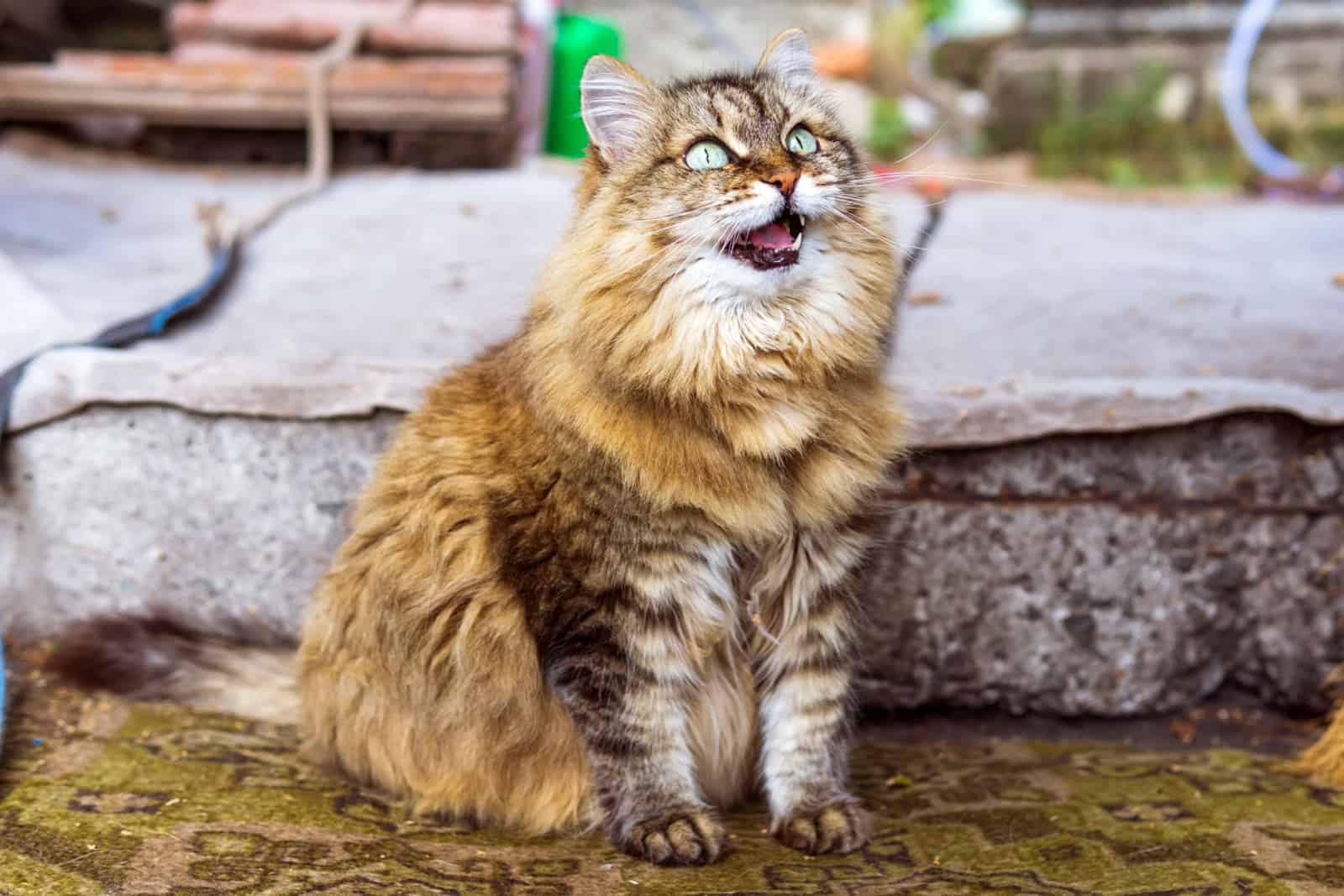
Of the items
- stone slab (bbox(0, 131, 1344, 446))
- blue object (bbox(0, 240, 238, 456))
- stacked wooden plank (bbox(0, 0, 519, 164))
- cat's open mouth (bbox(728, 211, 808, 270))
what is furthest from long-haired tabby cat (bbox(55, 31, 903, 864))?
stacked wooden plank (bbox(0, 0, 519, 164))

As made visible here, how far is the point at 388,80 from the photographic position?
14.9 feet

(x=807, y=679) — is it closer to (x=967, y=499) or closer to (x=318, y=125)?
(x=967, y=499)

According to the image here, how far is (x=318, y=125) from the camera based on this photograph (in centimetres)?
447

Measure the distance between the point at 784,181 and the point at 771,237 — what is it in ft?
0.33

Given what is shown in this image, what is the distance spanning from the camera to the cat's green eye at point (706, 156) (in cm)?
218

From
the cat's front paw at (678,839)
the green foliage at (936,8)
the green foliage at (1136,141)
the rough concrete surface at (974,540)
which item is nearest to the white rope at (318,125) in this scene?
the rough concrete surface at (974,540)

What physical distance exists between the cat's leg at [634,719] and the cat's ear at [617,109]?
839 millimetres

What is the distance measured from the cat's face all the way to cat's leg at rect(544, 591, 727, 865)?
0.61 metres

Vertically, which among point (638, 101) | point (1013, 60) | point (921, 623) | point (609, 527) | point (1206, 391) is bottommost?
point (921, 623)

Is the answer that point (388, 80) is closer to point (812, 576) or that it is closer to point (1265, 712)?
point (812, 576)

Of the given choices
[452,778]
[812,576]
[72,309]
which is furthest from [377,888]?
[72,309]

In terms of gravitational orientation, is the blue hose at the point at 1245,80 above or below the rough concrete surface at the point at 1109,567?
above

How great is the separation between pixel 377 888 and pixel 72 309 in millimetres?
1943

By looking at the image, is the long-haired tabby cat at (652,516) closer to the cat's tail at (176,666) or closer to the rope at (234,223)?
the cat's tail at (176,666)
